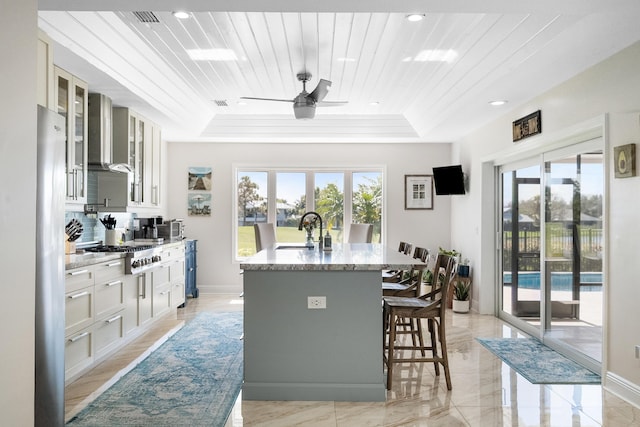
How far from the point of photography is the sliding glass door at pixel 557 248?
12.9 feet

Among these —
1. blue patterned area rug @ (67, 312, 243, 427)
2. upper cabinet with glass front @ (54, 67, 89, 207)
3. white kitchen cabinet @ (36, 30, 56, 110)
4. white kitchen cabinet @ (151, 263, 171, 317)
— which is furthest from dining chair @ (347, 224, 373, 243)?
white kitchen cabinet @ (36, 30, 56, 110)

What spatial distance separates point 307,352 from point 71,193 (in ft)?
8.10

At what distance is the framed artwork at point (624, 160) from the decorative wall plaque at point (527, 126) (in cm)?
121

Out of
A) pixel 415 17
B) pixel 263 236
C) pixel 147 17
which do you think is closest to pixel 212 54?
pixel 147 17

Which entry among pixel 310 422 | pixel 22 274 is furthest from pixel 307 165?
pixel 22 274

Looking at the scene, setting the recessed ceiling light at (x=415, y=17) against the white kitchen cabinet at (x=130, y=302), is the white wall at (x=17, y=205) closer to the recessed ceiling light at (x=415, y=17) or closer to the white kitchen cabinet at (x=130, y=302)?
the recessed ceiling light at (x=415, y=17)

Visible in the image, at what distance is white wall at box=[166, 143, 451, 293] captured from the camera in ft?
24.5

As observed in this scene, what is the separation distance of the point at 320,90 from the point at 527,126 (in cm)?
218

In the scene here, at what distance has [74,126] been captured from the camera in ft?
13.2

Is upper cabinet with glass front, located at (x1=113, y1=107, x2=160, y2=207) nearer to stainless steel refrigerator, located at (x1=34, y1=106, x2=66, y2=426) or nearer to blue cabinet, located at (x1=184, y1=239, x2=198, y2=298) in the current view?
blue cabinet, located at (x1=184, y1=239, x2=198, y2=298)

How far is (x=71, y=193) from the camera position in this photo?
4.02 metres

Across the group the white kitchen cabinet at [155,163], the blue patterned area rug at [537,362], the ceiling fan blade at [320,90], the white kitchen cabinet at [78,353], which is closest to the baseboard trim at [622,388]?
the blue patterned area rug at [537,362]

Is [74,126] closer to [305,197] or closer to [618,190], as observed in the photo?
[305,197]

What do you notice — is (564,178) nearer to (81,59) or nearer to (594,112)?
(594,112)
